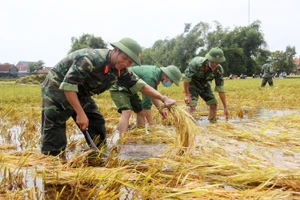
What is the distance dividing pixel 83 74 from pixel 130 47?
1.63 feet

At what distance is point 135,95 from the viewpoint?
15.7 feet

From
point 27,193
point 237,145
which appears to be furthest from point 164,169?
point 237,145

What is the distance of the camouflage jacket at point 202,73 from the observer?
6.07m

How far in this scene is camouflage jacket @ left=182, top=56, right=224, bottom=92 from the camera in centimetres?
607

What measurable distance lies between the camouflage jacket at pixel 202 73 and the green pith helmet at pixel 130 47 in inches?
116

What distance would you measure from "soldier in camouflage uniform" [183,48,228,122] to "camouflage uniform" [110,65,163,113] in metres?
1.31

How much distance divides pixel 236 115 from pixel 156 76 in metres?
3.13

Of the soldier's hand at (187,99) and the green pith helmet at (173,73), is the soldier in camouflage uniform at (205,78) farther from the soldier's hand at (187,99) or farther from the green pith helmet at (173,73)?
the green pith helmet at (173,73)

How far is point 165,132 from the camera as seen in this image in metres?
4.30

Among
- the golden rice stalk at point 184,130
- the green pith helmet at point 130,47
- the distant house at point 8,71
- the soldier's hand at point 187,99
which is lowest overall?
the golden rice stalk at point 184,130

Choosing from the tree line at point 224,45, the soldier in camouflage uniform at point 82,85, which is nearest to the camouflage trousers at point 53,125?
the soldier in camouflage uniform at point 82,85

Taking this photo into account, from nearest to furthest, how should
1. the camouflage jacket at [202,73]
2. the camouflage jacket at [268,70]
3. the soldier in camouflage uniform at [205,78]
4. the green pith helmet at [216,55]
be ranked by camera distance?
1. the green pith helmet at [216,55]
2. the soldier in camouflage uniform at [205,78]
3. the camouflage jacket at [202,73]
4. the camouflage jacket at [268,70]

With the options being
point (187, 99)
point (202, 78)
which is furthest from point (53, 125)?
point (202, 78)

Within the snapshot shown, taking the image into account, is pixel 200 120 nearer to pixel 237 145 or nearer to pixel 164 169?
pixel 237 145
